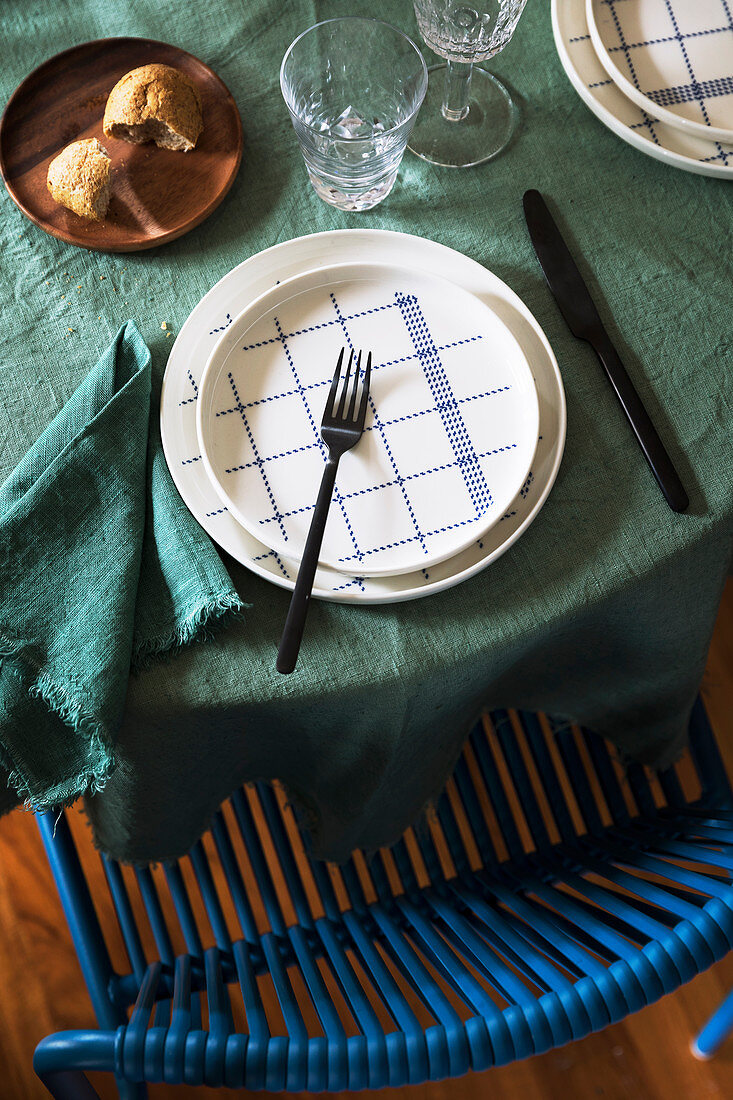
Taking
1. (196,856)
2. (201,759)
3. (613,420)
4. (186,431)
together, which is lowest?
(196,856)

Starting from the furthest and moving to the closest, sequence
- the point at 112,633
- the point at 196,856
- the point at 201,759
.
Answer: the point at 196,856 < the point at 201,759 < the point at 112,633

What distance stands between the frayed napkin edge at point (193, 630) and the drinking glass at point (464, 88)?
431 millimetres

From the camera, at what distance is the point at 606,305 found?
27.9 inches

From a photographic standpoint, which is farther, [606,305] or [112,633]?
[606,305]

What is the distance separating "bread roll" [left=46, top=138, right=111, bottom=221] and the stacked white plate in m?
0.41

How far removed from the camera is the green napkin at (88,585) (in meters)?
0.58

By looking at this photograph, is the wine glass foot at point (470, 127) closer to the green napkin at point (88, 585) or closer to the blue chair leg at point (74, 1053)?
the green napkin at point (88, 585)

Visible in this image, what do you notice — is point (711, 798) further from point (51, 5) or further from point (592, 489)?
point (51, 5)

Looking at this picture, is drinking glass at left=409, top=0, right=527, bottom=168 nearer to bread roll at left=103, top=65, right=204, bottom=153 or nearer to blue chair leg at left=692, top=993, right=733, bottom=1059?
bread roll at left=103, top=65, right=204, bottom=153

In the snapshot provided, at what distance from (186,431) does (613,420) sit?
1.08ft

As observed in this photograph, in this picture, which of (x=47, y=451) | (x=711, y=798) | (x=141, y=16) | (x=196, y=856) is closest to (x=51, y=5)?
(x=141, y=16)

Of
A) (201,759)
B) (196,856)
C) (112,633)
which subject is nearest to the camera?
(112,633)

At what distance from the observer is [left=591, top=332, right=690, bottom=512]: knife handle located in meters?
0.65

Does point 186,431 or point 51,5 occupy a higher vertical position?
point 51,5
